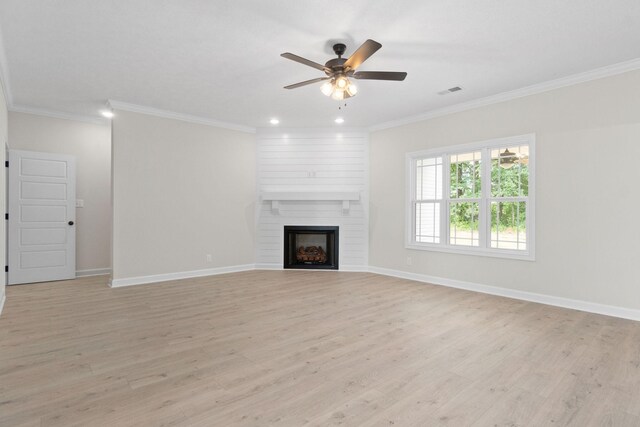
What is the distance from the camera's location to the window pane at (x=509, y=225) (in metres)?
4.66

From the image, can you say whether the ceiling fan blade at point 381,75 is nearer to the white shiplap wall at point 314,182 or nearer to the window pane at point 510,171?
the window pane at point 510,171

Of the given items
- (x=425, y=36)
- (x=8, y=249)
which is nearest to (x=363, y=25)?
(x=425, y=36)

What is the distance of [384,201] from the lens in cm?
636

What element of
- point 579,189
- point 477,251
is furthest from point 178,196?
point 579,189

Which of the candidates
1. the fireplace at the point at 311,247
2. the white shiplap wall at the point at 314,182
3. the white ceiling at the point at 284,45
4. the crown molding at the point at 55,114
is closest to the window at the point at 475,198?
the white ceiling at the point at 284,45

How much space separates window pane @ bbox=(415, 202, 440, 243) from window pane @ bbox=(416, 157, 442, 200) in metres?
0.14

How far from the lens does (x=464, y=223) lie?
5.29m

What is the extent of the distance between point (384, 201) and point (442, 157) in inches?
51.5

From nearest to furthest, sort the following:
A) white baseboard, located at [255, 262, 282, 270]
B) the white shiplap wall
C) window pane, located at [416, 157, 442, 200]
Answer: window pane, located at [416, 157, 442, 200]
the white shiplap wall
white baseboard, located at [255, 262, 282, 270]

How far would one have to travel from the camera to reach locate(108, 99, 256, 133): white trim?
5253 mm

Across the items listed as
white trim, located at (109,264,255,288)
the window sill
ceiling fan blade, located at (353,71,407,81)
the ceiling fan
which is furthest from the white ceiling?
white trim, located at (109,264,255,288)

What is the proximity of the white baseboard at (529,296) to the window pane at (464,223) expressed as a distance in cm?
62

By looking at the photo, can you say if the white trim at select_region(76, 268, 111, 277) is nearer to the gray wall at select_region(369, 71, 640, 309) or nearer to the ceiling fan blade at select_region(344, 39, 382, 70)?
the ceiling fan blade at select_region(344, 39, 382, 70)

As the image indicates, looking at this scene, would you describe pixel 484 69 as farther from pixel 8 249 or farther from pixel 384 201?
pixel 8 249
